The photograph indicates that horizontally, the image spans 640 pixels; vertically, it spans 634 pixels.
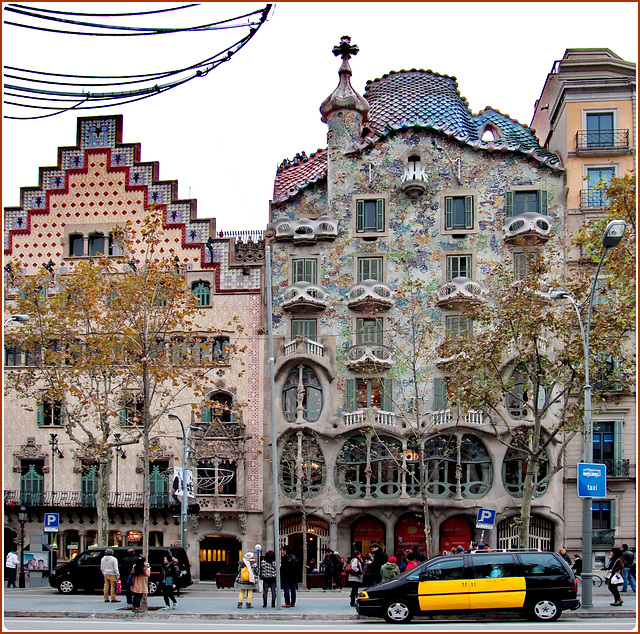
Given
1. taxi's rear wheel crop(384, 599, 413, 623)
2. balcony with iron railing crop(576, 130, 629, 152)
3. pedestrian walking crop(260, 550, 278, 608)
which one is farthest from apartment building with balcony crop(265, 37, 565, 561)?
taxi's rear wheel crop(384, 599, 413, 623)

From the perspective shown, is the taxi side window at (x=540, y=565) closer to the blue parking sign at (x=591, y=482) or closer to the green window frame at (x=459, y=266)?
the blue parking sign at (x=591, y=482)

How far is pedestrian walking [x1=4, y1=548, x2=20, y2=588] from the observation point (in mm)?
33125

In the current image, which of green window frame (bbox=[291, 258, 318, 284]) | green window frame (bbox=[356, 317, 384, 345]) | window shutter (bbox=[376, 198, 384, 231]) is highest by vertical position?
window shutter (bbox=[376, 198, 384, 231])

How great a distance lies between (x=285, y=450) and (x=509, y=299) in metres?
14.3

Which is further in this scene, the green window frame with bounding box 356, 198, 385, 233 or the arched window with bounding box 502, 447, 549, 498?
the green window frame with bounding box 356, 198, 385, 233

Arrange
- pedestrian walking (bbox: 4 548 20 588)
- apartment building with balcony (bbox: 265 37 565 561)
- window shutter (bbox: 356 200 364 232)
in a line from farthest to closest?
window shutter (bbox: 356 200 364 232) < apartment building with balcony (bbox: 265 37 565 561) < pedestrian walking (bbox: 4 548 20 588)

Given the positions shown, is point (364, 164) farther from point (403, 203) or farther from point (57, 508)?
point (57, 508)

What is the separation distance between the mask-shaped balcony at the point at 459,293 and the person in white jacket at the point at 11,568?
2032 centimetres

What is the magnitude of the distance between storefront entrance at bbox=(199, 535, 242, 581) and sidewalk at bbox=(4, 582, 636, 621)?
1007 centimetres

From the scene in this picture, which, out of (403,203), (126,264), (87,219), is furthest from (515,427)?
(87,219)

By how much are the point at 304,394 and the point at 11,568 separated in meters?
14.2

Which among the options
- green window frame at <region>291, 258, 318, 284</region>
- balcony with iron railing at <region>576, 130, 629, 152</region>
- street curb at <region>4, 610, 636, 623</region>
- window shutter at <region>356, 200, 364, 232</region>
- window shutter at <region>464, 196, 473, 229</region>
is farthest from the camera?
window shutter at <region>356, 200, 364, 232</region>

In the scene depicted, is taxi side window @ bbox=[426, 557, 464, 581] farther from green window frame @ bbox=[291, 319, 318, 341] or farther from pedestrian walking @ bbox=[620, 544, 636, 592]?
green window frame @ bbox=[291, 319, 318, 341]

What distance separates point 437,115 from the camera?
145ft
